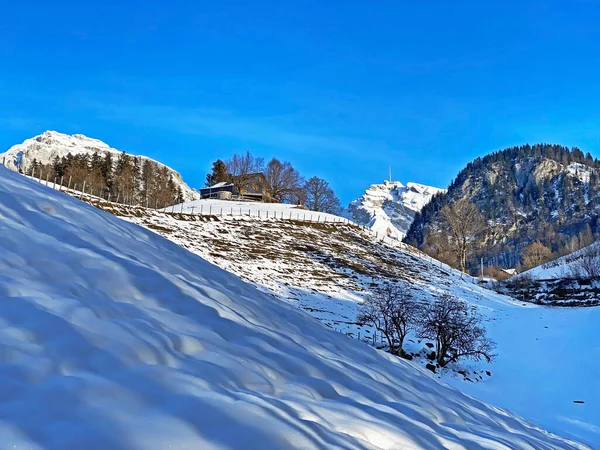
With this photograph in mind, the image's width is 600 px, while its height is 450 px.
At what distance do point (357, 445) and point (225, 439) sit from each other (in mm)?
948

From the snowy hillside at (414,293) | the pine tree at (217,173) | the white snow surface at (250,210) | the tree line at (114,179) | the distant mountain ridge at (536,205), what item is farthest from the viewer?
the distant mountain ridge at (536,205)

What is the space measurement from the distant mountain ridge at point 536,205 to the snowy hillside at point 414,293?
123 metres

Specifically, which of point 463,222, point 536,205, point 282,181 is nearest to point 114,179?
point 282,181

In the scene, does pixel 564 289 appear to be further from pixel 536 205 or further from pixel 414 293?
pixel 536 205

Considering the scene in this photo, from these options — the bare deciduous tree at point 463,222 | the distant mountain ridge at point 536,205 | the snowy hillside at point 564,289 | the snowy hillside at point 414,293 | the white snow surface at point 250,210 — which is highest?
the distant mountain ridge at point 536,205

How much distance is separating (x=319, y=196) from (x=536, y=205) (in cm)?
15166

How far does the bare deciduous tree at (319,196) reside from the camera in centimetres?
6431

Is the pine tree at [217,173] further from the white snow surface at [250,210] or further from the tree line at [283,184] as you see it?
the white snow surface at [250,210]

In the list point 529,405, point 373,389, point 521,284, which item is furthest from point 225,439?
point 521,284

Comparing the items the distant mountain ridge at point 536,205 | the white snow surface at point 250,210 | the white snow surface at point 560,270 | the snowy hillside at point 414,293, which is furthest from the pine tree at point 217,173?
the distant mountain ridge at point 536,205

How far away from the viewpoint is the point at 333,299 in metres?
21.0

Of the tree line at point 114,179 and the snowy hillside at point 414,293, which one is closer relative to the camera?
the snowy hillside at point 414,293

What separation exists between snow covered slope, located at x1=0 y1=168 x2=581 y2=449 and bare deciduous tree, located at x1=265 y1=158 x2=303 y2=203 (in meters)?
60.7

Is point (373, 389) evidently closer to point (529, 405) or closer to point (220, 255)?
point (529, 405)
